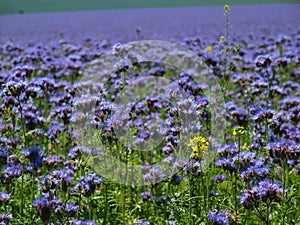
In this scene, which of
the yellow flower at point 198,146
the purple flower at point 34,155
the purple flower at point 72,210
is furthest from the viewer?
the purple flower at point 34,155

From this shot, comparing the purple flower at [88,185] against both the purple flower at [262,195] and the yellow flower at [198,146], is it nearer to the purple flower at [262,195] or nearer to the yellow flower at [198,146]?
the yellow flower at [198,146]

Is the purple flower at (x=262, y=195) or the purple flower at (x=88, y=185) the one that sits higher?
the purple flower at (x=262, y=195)

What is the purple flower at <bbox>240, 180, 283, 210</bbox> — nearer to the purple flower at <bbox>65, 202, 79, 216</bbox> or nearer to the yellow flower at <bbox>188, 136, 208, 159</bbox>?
the yellow flower at <bbox>188, 136, 208, 159</bbox>

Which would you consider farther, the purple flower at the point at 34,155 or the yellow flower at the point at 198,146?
the purple flower at the point at 34,155

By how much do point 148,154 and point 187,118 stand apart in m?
1.70

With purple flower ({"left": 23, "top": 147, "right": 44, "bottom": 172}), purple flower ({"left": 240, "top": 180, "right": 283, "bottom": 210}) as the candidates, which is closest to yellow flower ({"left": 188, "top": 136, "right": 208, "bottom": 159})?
purple flower ({"left": 240, "top": 180, "right": 283, "bottom": 210})

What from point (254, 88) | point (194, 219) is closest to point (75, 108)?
point (194, 219)

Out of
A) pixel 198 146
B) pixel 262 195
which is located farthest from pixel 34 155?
pixel 262 195

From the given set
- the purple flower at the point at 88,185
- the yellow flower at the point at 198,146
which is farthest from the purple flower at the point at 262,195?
the purple flower at the point at 88,185

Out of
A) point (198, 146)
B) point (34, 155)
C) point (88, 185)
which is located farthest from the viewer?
point (34, 155)

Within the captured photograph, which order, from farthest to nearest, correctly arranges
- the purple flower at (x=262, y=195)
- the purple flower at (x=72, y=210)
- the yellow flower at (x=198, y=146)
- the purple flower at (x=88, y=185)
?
the purple flower at (x=88, y=185) < the purple flower at (x=72, y=210) < the yellow flower at (x=198, y=146) < the purple flower at (x=262, y=195)

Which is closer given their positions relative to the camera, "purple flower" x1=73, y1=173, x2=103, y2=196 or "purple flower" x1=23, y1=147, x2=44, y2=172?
"purple flower" x1=73, y1=173, x2=103, y2=196

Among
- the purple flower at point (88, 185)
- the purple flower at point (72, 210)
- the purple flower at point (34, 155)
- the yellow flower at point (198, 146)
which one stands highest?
the yellow flower at point (198, 146)

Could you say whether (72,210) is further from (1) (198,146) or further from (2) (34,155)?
(1) (198,146)
